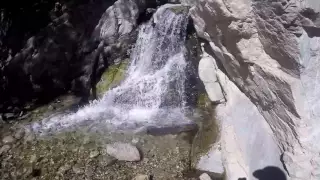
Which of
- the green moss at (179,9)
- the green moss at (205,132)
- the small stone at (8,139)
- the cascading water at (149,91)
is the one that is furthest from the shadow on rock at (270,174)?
the small stone at (8,139)

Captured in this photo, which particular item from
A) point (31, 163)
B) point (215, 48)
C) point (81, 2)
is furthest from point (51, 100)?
point (215, 48)

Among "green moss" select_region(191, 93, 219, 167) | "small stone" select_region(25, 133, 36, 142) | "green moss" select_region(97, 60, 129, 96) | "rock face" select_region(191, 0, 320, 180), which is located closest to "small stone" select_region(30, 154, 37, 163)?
"small stone" select_region(25, 133, 36, 142)

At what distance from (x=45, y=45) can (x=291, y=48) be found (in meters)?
4.09

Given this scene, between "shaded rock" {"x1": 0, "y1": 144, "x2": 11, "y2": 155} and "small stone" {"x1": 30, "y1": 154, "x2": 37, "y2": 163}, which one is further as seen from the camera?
"shaded rock" {"x1": 0, "y1": 144, "x2": 11, "y2": 155}

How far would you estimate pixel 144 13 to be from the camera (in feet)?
22.0

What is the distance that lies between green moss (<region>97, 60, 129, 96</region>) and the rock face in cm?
228

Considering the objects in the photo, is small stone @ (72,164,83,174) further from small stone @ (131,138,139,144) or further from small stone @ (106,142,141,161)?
small stone @ (131,138,139,144)

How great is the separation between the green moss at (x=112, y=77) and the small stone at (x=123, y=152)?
164 cm

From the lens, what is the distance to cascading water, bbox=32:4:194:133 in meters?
5.61

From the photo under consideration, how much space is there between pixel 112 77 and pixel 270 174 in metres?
3.95

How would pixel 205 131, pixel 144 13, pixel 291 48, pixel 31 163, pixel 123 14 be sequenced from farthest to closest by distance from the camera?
pixel 144 13
pixel 123 14
pixel 205 131
pixel 31 163
pixel 291 48

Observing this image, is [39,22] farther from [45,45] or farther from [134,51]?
[134,51]

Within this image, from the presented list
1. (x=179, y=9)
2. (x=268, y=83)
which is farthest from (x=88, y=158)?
(x=179, y=9)

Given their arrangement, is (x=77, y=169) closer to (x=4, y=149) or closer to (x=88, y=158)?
(x=88, y=158)
